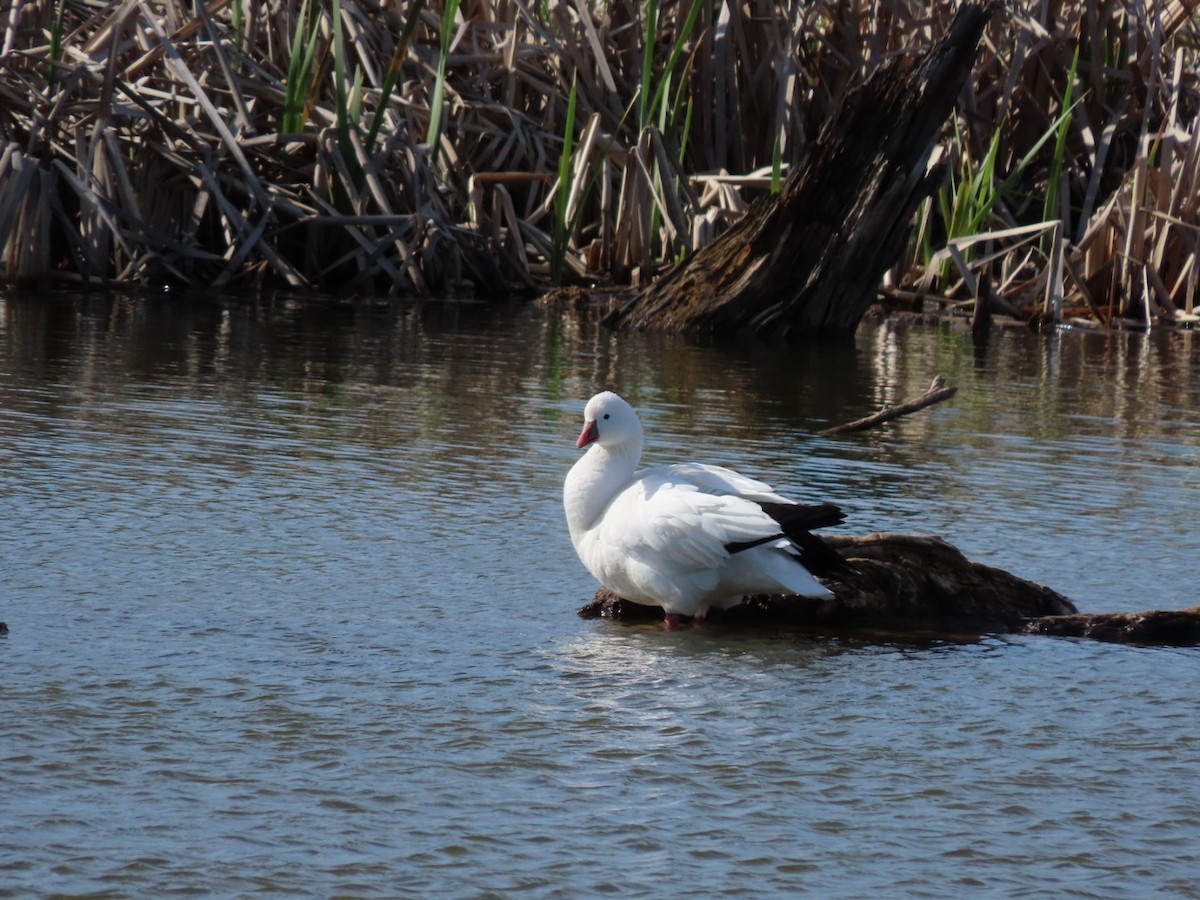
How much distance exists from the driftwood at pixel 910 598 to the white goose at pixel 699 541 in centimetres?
19

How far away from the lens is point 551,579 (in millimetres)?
5543

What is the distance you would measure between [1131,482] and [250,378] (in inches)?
185

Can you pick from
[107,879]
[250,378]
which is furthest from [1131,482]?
[107,879]

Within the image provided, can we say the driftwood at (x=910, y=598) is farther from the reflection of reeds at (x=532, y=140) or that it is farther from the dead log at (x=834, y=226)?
the reflection of reeds at (x=532, y=140)

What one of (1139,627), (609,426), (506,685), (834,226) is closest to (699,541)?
(609,426)

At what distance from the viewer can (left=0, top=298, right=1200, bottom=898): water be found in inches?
126

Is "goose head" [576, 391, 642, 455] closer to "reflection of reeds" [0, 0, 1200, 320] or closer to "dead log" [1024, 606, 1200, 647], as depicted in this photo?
"dead log" [1024, 606, 1200, 647]

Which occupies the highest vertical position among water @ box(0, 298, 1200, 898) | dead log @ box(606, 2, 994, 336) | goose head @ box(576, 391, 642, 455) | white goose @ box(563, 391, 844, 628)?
dead log @ box(606, 2, 994, 336)

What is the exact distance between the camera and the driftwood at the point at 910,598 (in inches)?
199

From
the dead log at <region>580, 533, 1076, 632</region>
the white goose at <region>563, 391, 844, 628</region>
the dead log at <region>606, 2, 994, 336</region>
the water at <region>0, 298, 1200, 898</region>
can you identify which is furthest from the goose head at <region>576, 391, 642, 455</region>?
the dead log at <region>606, 2, 994, 336</region>

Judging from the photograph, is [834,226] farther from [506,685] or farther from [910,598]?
[506,685]

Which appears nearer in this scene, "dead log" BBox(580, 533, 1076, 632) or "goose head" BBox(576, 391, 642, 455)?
"dead log" BBox(580, 533, 1076, 632)

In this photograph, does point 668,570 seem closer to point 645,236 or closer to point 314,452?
point 314,452

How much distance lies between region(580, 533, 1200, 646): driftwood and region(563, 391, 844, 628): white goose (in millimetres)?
194
